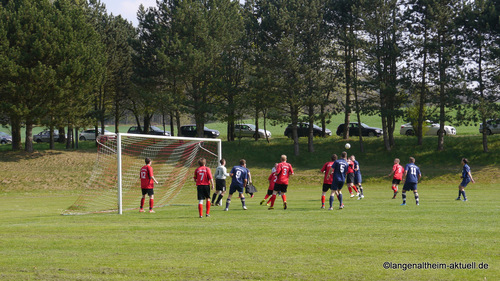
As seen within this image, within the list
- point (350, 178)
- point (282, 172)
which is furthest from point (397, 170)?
point (282, 172)

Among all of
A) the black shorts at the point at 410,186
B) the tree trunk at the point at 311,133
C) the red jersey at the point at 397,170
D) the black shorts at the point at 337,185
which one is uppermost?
the tree trunk at the point at 311,133

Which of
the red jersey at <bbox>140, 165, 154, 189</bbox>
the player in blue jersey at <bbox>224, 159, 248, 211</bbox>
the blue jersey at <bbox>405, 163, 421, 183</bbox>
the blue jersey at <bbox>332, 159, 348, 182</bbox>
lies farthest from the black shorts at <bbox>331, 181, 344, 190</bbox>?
the red jersey at <bbox>140, 165, 154, 189</bbox>

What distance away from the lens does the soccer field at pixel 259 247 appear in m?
8.76

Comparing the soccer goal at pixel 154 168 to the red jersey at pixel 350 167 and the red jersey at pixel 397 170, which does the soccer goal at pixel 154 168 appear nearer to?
the red jersey at pixel 350 167

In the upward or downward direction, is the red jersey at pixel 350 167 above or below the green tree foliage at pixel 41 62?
below

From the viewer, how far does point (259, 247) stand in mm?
10914

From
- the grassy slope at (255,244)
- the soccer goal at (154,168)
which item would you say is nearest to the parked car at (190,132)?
the soccer goal at (154,168)

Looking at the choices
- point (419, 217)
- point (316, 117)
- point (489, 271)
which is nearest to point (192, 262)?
point (489, 271)

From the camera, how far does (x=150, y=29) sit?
48594 mm

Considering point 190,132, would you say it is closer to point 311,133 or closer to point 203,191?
point 311,133

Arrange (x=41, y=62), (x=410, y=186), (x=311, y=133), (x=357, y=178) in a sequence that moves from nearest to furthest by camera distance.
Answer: (x=410, y=186)
(x=357, y=178)
(x=41, y=62)
(x=311, y=133)

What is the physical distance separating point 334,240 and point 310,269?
9.06 ft

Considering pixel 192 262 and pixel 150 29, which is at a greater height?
pixel 150 29

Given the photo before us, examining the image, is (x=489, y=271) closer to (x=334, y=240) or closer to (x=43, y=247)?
(x=334, y=240)
